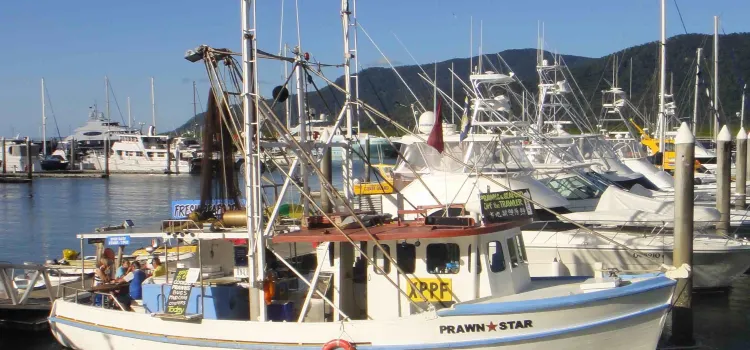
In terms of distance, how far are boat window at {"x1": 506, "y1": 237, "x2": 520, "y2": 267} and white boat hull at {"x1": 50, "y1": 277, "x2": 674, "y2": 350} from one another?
0.87 meters

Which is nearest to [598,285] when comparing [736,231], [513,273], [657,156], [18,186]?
[513,273]

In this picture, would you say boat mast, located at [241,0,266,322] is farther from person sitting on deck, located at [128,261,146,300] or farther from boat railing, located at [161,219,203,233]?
person sitting on deck, located at [128,261,146,300]

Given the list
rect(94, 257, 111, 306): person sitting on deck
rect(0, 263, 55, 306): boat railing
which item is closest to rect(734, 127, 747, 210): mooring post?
rect(94, 257, 111, 306): person sitting on deck

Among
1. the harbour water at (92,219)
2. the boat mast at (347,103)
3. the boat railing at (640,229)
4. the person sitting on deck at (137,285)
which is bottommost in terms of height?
the harbour water at (92,219)

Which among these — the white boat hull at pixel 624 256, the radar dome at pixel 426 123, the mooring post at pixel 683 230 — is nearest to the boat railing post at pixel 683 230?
the mooring post at pixel 683 230

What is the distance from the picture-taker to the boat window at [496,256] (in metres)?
14.5

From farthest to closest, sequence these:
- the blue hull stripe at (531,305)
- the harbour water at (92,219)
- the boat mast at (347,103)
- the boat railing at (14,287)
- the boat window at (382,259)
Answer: the harbour water at (92,219)
the boat railing at (14,287)
the boat mast at (347,103)
the boat window at (382,259)
the blue hull stripe at (531,305)

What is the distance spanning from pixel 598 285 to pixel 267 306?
18.5 feet

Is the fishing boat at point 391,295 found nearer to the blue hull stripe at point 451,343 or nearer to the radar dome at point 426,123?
the blue hull stripe at point 451,343

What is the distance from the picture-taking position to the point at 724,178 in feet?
85.1

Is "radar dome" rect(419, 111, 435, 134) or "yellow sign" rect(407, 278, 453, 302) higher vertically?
"radar dome" rect(419, 111, 435, 134)

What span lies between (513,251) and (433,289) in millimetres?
1686

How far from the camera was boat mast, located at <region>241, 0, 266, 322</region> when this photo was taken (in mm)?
14188

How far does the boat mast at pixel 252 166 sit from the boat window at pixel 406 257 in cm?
232
